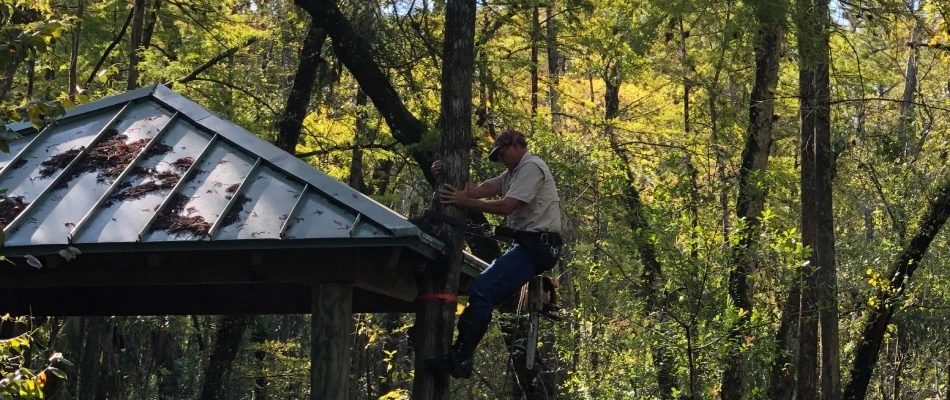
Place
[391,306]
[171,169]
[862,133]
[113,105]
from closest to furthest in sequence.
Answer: [171,169] → [113,105] → [391,306] → [862,133]

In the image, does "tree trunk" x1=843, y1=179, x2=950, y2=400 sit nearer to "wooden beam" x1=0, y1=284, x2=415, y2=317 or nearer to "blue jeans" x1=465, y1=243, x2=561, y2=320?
"wooden beam" x1=0, y1=284, x2=415, y2=317

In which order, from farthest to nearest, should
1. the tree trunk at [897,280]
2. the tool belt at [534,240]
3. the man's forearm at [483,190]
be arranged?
the tree trunk at [897,280], the man's forearm at [483,190], the tool belt at [534,240]

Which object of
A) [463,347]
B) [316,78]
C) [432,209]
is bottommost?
[463,347]

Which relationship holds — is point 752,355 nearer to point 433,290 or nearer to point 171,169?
point 433,290

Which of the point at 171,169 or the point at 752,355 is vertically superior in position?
the point at 171,169

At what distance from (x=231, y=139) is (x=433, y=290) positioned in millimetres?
1895

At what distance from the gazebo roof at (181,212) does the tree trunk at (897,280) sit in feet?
25.4

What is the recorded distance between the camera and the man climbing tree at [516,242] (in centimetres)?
624

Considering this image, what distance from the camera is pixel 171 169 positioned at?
21.9ft

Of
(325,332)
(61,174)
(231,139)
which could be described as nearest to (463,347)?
(325,332)

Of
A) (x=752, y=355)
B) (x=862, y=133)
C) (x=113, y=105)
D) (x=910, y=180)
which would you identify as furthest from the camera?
(x=910, y=180)

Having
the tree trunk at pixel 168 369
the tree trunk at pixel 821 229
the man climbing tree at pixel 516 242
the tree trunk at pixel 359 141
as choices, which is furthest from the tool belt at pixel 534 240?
the tree trunk at pixel 168 369

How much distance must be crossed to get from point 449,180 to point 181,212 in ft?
5.56

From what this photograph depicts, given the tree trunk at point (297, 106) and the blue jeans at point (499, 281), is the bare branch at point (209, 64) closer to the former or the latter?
the tree trunk at point (297, 106)
